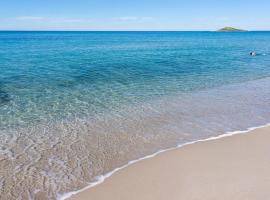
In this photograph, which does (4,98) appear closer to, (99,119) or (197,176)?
(99,119)

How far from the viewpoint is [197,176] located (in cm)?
756

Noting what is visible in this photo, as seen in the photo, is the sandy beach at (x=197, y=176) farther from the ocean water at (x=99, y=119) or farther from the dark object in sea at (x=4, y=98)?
the dark object in sea at (x=4, y=98)

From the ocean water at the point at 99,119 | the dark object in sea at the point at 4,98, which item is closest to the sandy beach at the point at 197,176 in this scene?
the ocean water at the point at 99,119

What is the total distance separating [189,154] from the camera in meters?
9.09

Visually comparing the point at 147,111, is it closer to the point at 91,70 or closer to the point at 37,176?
the point at 37,176

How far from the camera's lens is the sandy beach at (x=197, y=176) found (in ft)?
22.0

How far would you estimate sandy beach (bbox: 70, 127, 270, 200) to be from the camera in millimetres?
6691

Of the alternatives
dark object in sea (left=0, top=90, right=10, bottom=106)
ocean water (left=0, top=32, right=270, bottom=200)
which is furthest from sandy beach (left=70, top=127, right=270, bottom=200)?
dark object in sea (left=0, top=90, right=10, bottom=106)

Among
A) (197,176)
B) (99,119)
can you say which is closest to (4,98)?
(99,119)

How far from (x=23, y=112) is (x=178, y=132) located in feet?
23.3

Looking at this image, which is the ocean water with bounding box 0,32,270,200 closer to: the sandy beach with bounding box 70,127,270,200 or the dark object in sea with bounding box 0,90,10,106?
the dark object in sea with bounding box 0,90,10,106

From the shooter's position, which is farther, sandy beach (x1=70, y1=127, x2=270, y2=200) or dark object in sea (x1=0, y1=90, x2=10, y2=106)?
dark object in sea (x1=0, y1=90, x2=10, y2=106)

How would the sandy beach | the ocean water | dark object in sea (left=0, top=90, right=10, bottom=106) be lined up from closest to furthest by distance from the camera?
the sandy beach
the ocean water
dark object in sea (left=0, top=90, right=10, bottom=106)

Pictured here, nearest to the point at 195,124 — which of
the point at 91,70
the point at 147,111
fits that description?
the point at 147,111
